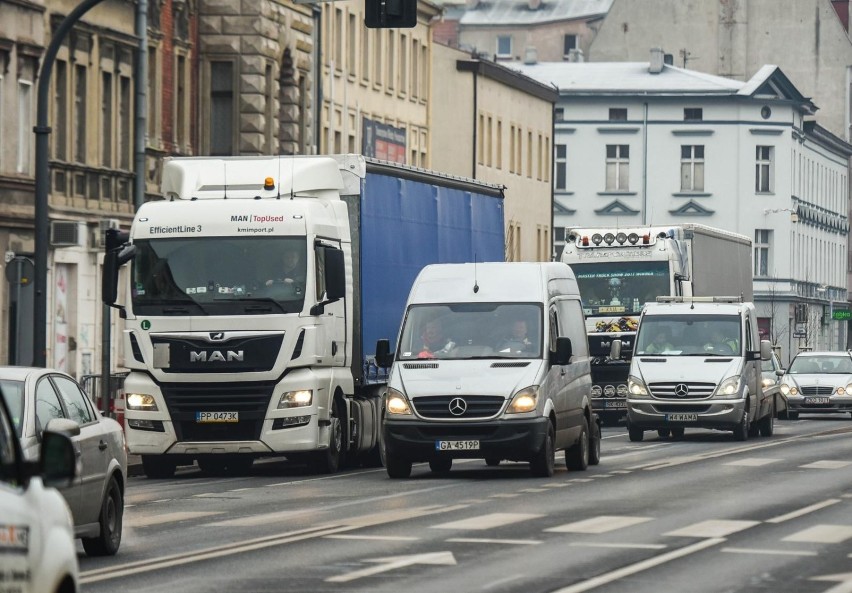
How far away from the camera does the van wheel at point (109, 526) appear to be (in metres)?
16.2

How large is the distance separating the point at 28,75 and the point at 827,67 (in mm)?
83451

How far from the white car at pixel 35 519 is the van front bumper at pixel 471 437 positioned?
638 inches

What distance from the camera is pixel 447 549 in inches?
663

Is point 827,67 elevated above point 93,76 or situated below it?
above

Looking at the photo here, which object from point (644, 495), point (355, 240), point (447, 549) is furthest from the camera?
Answer: point (355, 240)

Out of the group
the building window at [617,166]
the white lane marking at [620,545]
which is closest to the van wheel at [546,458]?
the white lane marking at [620,545]

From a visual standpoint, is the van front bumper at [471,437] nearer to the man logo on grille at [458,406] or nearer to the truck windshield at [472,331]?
the man logo on grille at [458,406]

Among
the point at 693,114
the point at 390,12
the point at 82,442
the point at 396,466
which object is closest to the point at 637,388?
the point at 396,466

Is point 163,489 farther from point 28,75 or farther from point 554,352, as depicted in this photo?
point 28,75

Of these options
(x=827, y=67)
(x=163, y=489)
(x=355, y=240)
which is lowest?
(x=163, y=489)

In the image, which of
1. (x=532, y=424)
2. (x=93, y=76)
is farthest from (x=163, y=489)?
(x=93, y=76)

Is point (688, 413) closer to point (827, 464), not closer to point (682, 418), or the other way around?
point (682, 418)

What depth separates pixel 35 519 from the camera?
863 centimetres

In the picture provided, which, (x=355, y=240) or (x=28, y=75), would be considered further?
(x=28, y=75)
